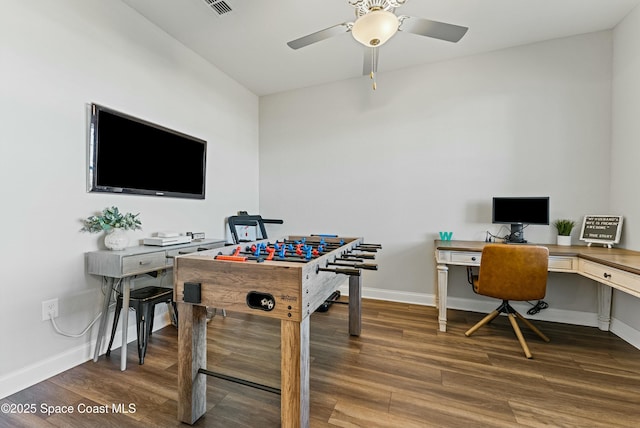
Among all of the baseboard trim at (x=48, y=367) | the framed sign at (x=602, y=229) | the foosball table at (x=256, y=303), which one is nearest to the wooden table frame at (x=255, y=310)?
the foosball table at (x=256, y=303)

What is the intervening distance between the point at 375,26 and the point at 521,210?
231 cm

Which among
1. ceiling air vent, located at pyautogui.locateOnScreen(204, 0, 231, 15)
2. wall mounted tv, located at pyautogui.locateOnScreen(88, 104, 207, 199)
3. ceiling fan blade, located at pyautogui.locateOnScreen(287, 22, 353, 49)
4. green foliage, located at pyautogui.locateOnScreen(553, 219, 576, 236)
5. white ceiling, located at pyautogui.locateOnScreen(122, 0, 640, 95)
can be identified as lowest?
green foliage, located at pyautogui.locateOnScreen(553, 219, 576, 236)

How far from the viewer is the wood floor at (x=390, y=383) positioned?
147 cm

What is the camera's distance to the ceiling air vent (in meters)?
2.27

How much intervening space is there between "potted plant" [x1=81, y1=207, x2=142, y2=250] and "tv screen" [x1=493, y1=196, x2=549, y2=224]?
3447mm

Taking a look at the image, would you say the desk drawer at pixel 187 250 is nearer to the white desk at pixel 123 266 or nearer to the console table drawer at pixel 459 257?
the white desk at pixel 123 266

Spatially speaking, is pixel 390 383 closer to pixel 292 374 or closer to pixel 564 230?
pixel 292 374

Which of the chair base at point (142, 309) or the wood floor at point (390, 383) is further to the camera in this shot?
the chair base at point (142, 309)

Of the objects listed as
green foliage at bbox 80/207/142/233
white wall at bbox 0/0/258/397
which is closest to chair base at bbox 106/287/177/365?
white wall at bbox 0/0/258/397

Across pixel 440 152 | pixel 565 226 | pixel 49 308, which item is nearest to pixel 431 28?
pixel 440 152

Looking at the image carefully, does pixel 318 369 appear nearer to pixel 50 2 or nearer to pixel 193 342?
pixel 193 342

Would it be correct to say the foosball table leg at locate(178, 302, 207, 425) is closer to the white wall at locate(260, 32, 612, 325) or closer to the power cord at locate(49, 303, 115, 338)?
the power cord at locate(49, 303, 115, 338)

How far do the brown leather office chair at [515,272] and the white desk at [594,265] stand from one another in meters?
0.24

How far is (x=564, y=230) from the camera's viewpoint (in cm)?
270
